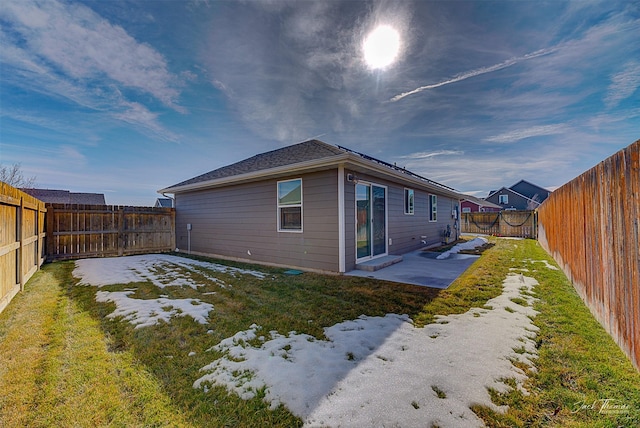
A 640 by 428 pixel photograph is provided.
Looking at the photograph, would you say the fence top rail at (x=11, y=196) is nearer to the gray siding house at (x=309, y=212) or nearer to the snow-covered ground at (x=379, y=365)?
the snow-covered ground at (x=379, y=365)

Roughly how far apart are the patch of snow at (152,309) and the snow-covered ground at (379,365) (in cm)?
1

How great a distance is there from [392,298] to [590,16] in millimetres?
6500

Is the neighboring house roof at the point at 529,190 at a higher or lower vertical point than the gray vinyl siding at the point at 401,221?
higher

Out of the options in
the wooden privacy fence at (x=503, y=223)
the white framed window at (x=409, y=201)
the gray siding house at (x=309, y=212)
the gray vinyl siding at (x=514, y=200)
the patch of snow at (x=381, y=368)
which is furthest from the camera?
the gray vinyl siding at (x=514, y=200)

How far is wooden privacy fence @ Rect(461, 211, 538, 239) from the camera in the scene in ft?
48.3

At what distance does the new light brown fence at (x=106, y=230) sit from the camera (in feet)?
26.0

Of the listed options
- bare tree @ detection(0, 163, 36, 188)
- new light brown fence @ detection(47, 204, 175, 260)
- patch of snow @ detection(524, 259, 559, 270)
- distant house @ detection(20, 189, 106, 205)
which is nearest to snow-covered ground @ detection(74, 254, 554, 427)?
patch of snow @ detection(524, 259, 559, 270)

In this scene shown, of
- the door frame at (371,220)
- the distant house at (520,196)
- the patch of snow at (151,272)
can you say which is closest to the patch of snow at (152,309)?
the patch of snow at (151,272)

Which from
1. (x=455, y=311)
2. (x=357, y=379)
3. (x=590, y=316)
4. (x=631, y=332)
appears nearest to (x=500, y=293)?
(x=590, y=316)

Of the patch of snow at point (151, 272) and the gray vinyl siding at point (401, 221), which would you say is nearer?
the patch of snow at point (151, 272)

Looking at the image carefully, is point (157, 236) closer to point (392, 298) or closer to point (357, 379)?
point (392, 298)

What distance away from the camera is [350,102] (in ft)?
28.4

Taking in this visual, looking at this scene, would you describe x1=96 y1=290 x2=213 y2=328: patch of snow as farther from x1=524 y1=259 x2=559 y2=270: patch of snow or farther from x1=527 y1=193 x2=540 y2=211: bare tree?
x1=527 y1=193 x2=540 y2=211: bare tree

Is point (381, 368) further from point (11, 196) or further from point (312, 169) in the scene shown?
point (11, 196)
